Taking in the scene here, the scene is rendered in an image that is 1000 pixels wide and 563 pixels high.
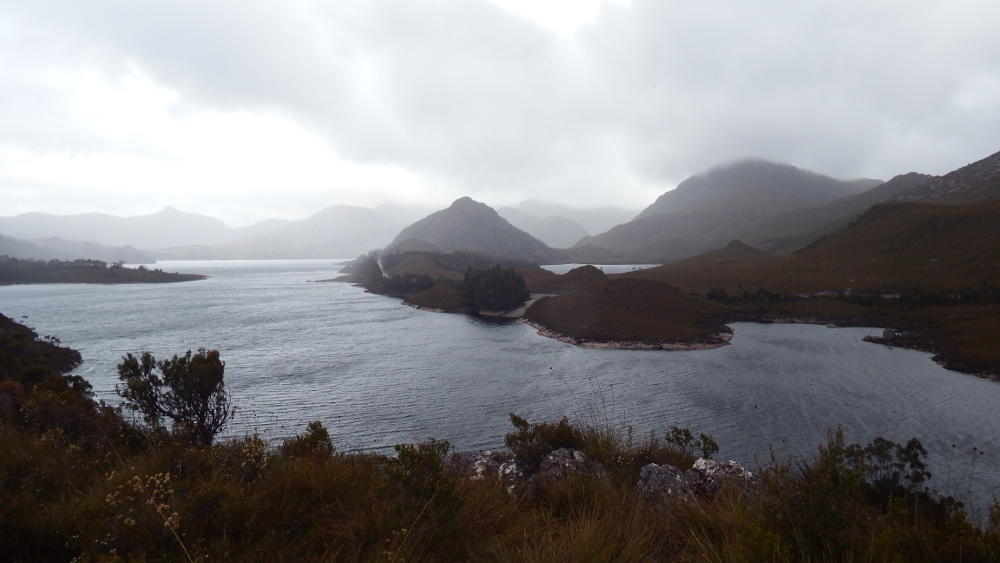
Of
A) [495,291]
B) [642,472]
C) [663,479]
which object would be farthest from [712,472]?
[495,291]

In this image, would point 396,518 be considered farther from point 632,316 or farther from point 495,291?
point 495,291

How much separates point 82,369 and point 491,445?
147 ft

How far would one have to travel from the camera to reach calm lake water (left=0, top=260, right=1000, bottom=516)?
28.1m

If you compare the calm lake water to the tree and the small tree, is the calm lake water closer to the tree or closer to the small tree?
the small tree

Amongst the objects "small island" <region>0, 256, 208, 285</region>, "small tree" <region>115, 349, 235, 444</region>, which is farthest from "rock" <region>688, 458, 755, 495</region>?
"small island" <region>0, 256, 208, 285</region>

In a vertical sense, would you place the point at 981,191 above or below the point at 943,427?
above

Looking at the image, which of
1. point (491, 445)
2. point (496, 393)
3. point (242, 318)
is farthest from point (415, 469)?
point (242, 318)

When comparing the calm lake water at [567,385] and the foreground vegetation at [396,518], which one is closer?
the foreground vegetation at [396,518]

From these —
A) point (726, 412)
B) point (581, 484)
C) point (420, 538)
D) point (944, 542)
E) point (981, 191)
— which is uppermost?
point (981, 191)

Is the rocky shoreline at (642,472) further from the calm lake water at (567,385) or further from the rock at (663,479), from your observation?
the calm lake water at (567,385)

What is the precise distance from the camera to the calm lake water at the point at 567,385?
28.1 m

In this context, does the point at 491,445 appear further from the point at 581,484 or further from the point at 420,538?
the point at 420,538

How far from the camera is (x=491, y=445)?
2631 cm

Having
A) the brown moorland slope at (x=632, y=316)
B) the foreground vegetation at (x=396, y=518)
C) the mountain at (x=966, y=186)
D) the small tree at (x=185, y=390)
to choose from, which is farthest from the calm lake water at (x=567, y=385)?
the mountain at (x=966, y=186)
